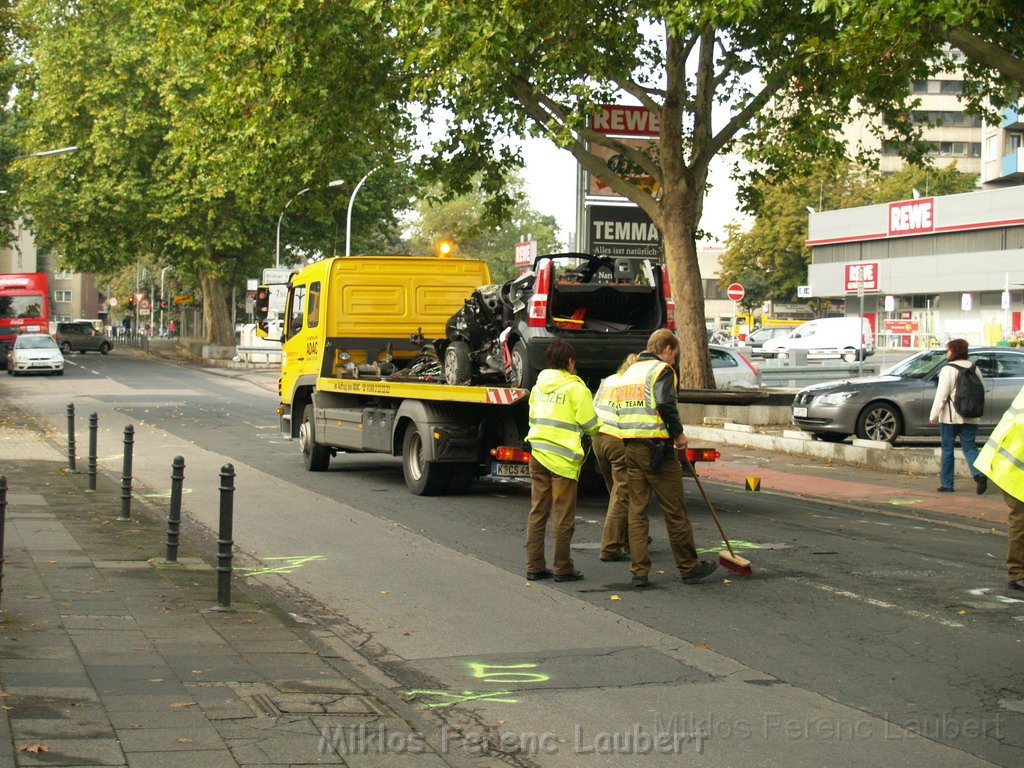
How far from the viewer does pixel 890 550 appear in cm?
1123

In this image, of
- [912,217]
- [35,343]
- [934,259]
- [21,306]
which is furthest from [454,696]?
[912,217]

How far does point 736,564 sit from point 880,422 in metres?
11.1

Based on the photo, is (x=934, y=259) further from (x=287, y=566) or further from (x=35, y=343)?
(x=287, y=566)

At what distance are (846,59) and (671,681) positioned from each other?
34.2 feet

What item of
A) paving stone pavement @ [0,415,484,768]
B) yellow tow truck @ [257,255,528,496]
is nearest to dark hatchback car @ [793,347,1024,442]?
yellow tow truck @ [257,255,528,496]

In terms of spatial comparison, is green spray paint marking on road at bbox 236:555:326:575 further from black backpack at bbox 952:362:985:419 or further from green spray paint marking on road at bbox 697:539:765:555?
black backpack at bbox 952:362:985:419

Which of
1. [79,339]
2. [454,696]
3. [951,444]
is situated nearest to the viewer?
[454,696]

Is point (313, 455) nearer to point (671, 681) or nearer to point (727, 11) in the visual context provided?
point (727, 11)

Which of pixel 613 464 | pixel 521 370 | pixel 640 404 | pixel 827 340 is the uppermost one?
pixel 827 340

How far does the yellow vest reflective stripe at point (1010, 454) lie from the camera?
8883 mm

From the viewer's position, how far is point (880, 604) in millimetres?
8836

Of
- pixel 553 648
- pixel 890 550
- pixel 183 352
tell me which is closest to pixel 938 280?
pixel 183 352

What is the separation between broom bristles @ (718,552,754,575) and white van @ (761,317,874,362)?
121 feet

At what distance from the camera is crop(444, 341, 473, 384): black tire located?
14727 mm
